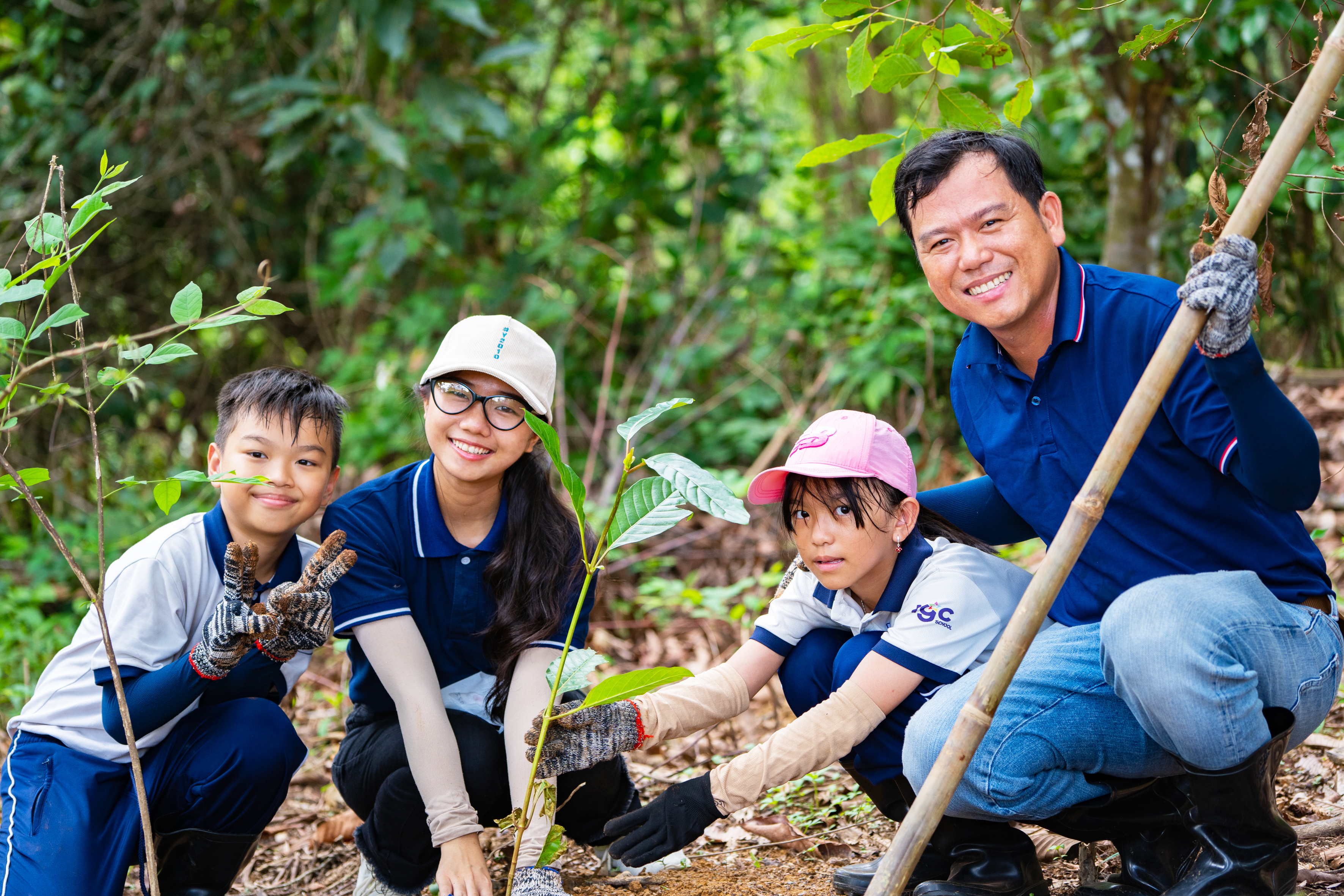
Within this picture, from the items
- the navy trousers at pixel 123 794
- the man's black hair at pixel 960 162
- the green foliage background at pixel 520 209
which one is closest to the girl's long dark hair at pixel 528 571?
the navy trousers at pixel 123 794

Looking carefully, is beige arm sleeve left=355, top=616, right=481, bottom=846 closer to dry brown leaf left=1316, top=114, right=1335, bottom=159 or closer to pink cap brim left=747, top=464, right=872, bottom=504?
pink cap brim left=747, top=464, right=872, bottom=504

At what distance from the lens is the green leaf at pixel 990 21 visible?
1820 mm

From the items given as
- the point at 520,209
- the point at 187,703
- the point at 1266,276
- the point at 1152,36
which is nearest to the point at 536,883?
the point at 187,703

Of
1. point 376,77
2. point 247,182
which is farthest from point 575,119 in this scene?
point 247,182

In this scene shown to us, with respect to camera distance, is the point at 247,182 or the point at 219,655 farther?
the point at 247,182

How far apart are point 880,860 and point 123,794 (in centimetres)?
146

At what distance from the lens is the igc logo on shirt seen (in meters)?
1.84

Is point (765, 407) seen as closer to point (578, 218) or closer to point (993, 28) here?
point (578, 218)

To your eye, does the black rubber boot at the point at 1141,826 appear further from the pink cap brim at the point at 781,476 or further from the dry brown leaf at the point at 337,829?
the dry brown leaf at the point at 337,829

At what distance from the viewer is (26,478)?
1.61 meters

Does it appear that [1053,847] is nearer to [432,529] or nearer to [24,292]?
[432,529]

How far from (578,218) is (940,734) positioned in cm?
431

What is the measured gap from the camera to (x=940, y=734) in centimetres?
170

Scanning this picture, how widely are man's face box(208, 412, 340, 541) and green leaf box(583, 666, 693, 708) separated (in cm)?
82
